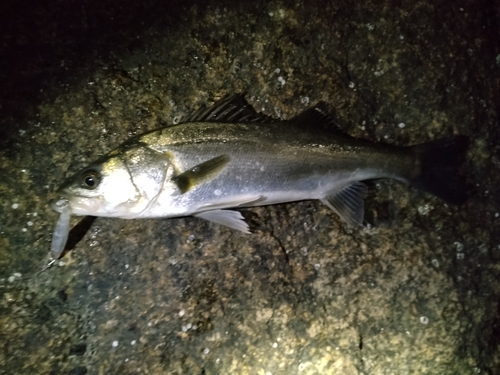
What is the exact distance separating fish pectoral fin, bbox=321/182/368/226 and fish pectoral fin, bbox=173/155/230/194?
70 centimetres

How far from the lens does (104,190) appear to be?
204cm

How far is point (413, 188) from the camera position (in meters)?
2.50

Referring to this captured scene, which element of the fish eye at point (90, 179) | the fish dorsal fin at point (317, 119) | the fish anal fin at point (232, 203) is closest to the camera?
the fish eye at point (90, 179)

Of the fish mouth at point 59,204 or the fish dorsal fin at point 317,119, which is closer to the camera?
the fish mouth at point 59,204

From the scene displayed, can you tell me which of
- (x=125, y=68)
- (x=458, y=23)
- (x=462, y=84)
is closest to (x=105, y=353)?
(x=125, y=68)

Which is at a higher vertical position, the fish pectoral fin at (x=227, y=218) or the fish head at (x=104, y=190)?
the fish head at (x=104, y=190)

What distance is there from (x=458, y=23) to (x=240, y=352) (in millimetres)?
2492

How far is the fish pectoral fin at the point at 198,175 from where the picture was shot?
2092 mm

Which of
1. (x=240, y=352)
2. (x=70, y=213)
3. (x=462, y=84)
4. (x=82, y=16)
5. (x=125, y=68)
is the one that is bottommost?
(x=240, y=352)

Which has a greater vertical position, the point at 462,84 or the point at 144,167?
the point at 144,167

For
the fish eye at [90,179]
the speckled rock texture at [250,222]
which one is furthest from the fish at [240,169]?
the speckled rock texture at [250,222]

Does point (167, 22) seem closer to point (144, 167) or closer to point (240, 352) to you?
point (144, 167)

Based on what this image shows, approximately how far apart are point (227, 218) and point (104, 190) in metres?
0.67

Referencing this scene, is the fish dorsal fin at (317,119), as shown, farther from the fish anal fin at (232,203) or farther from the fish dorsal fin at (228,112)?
the fish anal fin at (232,203)
